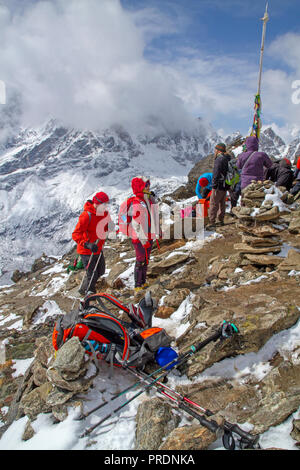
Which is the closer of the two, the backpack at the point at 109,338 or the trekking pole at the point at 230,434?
the trekking pole at the point at 230,434

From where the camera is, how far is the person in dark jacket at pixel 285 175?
1305 cm

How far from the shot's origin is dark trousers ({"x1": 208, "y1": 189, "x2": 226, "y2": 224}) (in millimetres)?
11555

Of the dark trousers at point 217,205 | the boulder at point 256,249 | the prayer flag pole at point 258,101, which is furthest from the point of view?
the prayer flag pole at point 258,101

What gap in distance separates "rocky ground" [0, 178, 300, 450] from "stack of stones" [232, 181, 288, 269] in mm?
29

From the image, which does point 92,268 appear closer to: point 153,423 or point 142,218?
point 142,218

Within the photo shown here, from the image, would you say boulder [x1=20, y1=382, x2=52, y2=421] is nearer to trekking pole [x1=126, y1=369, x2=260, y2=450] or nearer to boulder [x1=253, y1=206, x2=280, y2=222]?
trekking pole [x1=126, y1=369, x2=260, y2=450]

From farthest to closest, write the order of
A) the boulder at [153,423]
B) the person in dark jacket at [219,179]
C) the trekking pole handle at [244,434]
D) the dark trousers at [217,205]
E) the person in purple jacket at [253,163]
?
1. the dark trousers at [217,205]
2. the person in dark jacket at [219,179]
3. the person in purple jacket at [253,163]
4. the boulder at [153,423]
5. the trekking pole handle at [244,434]

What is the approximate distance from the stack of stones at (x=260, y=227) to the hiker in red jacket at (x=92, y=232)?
4.26 meters

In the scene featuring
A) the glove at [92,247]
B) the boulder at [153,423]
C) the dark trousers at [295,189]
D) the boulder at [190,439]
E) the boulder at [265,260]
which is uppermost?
the dark trousers at [295,189]

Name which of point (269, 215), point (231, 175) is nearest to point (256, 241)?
point (269, 215)

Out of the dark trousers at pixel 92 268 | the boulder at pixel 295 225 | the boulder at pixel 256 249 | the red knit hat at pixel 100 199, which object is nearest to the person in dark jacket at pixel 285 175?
the boulder at pixel 295 225

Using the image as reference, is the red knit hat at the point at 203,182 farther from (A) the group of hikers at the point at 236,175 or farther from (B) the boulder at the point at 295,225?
(B) the boulder at the point at 295,225
